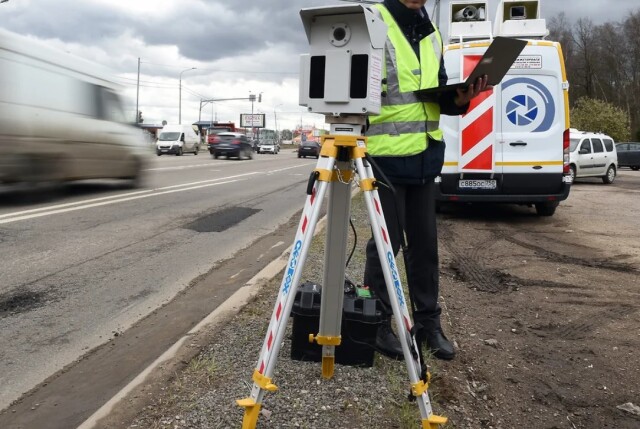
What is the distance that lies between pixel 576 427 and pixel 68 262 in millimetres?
4929

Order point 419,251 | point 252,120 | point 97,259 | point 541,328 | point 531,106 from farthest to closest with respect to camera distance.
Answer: point 252,120 < point 531,106 < point 97,259 < point 541,328 < point 419,251

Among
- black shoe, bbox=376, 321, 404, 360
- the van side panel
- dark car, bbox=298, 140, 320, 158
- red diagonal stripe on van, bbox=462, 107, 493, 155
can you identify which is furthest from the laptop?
dark car, bbox=298, 140, 320, 158

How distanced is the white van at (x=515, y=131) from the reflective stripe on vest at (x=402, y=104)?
5448 mm

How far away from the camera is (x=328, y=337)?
104 inches

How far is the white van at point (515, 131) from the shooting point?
8172 millimetres

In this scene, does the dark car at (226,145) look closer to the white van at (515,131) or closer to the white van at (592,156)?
the white van at (592,156)

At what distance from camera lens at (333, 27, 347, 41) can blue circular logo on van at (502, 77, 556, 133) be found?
265 inches

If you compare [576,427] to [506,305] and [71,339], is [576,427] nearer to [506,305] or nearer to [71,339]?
[506,305]

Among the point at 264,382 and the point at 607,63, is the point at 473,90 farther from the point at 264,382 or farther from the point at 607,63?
the point at 607,63

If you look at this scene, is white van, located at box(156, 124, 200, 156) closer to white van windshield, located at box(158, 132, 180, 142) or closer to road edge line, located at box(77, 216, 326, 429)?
white van windshield, located at box(158, 132, 180, 142)

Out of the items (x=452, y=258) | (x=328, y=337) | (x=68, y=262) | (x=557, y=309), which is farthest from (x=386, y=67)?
(x=68, y=262)

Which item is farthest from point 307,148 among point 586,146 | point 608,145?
point 586,146

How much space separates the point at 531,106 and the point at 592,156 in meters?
12.9

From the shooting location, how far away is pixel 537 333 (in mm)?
3875
